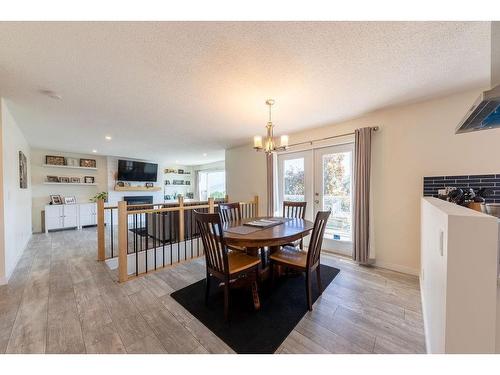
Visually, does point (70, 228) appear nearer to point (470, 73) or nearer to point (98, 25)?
point (98, 25)

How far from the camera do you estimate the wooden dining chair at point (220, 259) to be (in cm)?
159

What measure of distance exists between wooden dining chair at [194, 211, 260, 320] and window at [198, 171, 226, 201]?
5.97 m

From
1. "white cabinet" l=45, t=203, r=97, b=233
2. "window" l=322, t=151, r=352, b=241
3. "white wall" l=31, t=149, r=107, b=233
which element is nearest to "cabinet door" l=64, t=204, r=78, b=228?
"white cabinet" l=45, t=203, r=97, b=233

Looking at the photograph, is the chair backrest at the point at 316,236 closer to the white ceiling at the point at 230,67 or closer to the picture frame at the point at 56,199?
the white ceiling at the point at 230,67

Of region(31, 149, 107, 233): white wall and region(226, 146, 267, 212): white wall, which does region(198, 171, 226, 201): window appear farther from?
region(31, 149, 107, 233): white wall

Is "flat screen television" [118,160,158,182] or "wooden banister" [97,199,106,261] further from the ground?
"flat screen television" [118,160,158,182]

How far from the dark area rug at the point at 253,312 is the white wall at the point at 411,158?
111 centimetres

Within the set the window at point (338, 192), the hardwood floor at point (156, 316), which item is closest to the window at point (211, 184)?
the window at point (338, 192)

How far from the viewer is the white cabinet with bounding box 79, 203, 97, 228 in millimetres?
5445

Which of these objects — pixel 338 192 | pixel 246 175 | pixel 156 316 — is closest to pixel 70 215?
pixel 246 175

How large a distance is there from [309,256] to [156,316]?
151cm

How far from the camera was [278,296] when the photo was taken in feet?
6.60

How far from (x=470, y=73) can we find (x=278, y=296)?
292 centimetres
